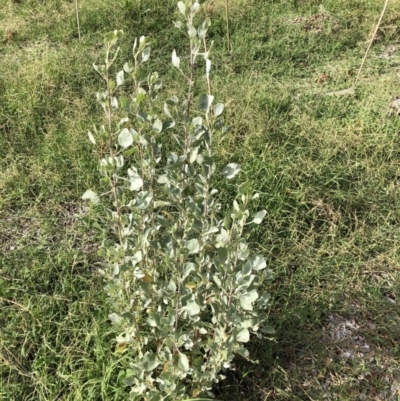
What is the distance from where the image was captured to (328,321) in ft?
6.58

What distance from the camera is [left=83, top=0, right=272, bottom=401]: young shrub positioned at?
1320mm

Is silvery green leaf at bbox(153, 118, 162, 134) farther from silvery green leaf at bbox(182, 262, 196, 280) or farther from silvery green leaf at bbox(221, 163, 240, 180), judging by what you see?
silvery green leaf at bbox(182, 262, 196, 280)

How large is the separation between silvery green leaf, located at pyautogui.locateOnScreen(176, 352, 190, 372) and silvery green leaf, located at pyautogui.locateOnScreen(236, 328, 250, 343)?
0.17 m

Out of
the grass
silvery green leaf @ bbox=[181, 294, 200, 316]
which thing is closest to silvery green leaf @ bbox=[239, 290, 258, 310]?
silvery green leaf @ bbox=[181, 294, 200, 316]

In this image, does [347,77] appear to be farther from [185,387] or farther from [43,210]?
[185,387]

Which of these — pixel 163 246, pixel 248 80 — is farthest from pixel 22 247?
pixel 248 80

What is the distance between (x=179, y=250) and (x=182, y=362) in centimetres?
35

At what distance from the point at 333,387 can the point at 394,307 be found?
0.53 meters

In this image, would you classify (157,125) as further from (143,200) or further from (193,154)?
(143,200)

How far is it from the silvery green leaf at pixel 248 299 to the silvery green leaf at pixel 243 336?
0.31 ft

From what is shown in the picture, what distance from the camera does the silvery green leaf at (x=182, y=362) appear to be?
1366 mm

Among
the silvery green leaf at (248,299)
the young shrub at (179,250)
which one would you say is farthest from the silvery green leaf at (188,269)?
the silvery green leaf at (248,299)

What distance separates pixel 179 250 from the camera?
4.27 ft

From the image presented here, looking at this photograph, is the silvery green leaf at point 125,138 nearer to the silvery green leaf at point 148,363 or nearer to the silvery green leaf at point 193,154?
the silvery green leaf at point 193,154
